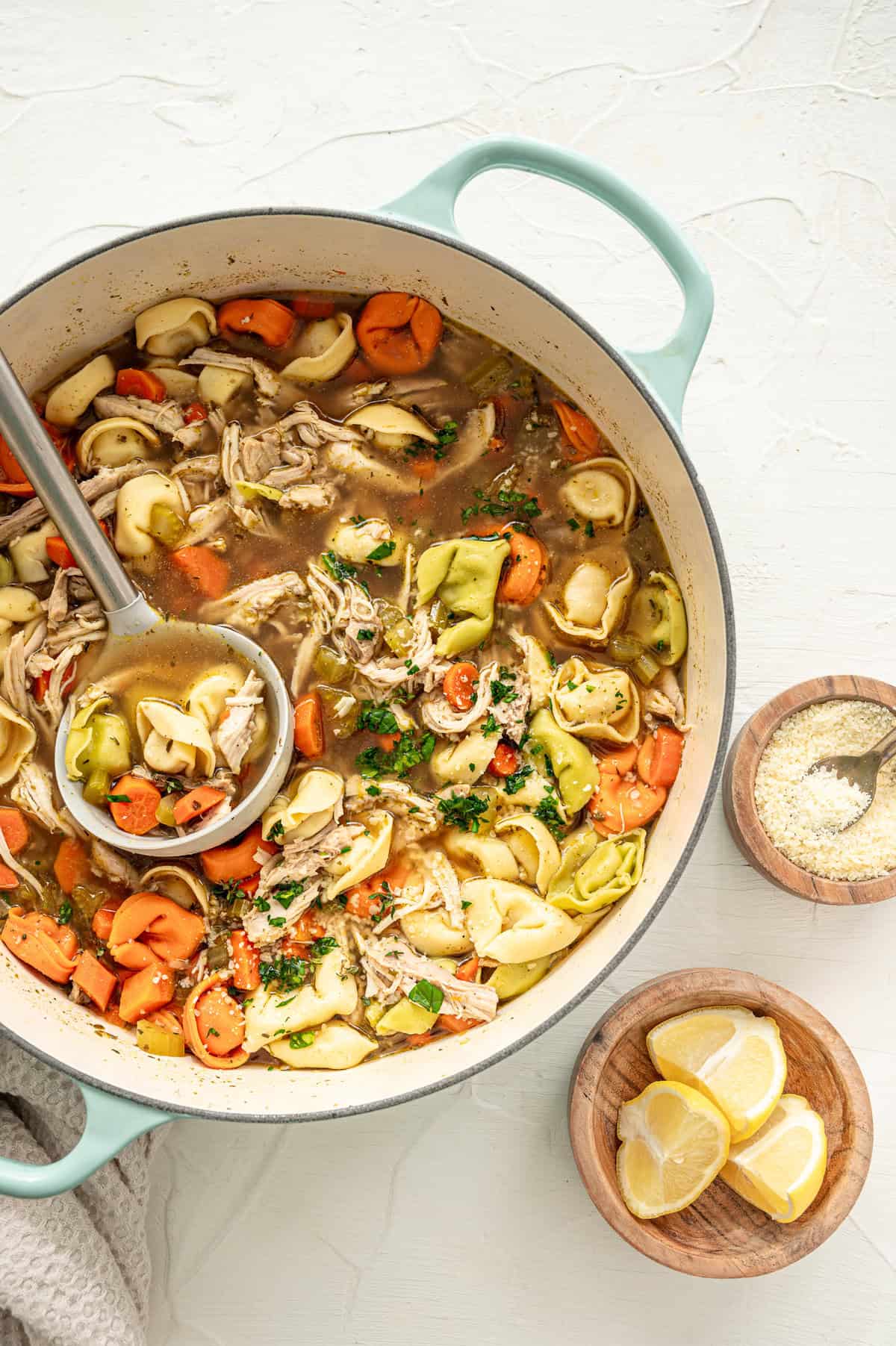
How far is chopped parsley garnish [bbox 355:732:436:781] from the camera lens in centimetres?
321

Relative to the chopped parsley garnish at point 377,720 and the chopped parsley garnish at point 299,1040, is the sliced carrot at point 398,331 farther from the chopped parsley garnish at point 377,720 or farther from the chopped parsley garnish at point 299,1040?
the chopped parsley garnish at point 299,1040

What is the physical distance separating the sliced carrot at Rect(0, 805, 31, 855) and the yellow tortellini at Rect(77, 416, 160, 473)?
1.11 m

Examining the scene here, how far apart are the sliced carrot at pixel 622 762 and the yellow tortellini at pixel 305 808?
833mm

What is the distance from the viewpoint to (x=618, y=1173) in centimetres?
309

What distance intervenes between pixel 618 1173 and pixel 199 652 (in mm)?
2040

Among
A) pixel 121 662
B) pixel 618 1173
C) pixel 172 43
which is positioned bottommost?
pixel 618 1173

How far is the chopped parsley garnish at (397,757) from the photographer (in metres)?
3.21

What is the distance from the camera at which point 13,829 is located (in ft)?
10.5

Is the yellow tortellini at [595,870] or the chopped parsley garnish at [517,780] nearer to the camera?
the yellow tortellini at [595,870]

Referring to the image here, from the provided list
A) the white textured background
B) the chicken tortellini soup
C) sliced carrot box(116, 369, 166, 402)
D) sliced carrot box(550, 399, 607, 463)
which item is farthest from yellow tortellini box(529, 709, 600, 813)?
sliced carrot box(116, 369, 166, 402)

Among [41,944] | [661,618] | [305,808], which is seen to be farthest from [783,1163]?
[41,944]

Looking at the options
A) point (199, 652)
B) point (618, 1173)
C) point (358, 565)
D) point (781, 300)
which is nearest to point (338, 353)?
point (358, 565)

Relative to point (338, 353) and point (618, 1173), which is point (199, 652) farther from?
point (618, 1173)

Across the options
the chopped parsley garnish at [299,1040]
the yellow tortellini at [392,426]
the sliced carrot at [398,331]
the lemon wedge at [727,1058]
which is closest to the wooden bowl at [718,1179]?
the lemon wedge at [727,1058]
